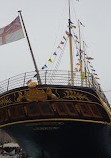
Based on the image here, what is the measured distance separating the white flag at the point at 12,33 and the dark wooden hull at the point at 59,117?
3.07 m

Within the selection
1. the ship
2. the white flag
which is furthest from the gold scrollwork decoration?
the white flag

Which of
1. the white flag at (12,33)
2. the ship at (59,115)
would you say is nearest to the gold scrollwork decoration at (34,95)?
the ship at (59,115)

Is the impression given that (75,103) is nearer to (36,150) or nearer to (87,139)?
(87,139)

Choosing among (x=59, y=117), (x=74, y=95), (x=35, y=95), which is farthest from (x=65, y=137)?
(x=35, y=95)

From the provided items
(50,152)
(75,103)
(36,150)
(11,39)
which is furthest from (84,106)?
(11,39)

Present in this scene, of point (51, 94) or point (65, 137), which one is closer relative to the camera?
point (51, 94)

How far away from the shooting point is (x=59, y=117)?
30.3 ft

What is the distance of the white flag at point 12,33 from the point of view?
10.8 m

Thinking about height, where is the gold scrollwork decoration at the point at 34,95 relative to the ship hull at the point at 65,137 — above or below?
above

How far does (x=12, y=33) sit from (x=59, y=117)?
5296 millimetres

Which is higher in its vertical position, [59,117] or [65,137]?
[59,117]

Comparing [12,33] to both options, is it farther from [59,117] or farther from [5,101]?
[59,117]

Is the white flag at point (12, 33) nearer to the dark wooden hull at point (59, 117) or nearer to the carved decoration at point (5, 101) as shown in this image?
the dark wooden hull at point (59, 117)

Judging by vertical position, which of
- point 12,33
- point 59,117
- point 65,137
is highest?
point 12,33
